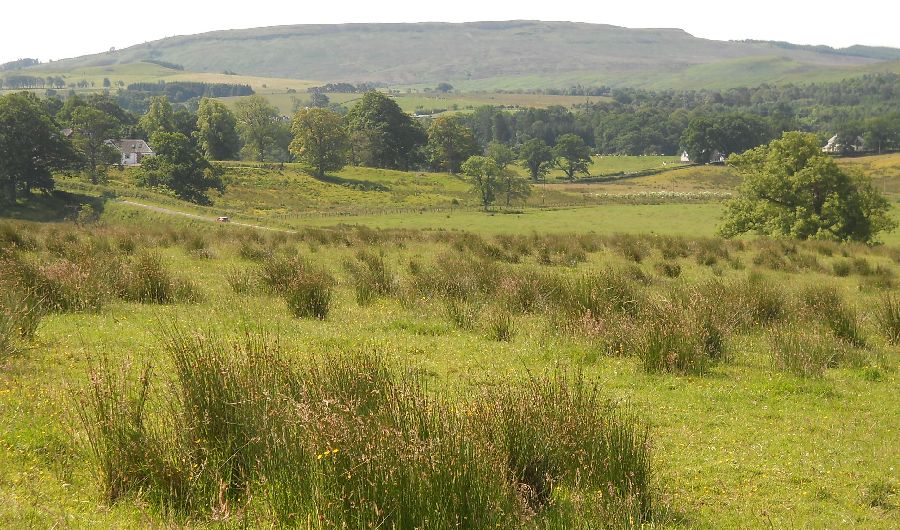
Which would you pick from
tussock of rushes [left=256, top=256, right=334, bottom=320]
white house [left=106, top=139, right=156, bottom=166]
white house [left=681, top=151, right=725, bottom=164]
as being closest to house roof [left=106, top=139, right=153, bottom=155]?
white house [left=106, top=139, right=156, bottom=166]

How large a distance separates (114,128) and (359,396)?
95.1m

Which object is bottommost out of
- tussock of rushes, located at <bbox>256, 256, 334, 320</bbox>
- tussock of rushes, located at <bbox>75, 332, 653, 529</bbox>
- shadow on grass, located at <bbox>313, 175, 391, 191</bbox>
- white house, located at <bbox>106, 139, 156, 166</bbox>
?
shadow on grass, located at <bbox>313, 175, 391, 191</bbox>

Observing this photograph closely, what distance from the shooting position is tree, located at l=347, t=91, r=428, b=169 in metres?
119

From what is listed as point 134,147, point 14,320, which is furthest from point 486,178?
point 14,320

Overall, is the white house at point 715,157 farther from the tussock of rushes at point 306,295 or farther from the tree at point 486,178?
the tussock of rushes at point 306,295

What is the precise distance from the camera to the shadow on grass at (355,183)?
314ft

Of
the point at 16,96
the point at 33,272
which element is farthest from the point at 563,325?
the point at 16,96

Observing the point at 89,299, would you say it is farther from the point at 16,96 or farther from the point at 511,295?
the point at 16,96

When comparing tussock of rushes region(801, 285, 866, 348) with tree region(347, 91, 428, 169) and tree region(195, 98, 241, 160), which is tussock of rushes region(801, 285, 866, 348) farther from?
tree region(347, 91, 428, 169)

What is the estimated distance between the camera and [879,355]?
1331 centimetres

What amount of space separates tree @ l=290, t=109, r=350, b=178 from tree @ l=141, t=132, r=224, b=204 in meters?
25.0

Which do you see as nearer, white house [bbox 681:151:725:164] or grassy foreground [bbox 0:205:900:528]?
grassy foreground [bbox 0:205:900:528]

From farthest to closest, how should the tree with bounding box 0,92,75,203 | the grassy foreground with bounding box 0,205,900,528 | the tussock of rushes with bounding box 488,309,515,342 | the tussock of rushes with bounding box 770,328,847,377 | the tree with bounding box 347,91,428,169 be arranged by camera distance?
the tree with bounding box 347,91,428,169 → the tree with bounding box 0,92,75,203 → the tussock of rushes with bounding box 488,309,515,342 → the tussock of rushes with bounding box 770,328,847,377 → the grassy foreground with bounding box 0,205,900,528

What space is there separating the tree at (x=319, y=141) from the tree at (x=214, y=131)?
1486cm
